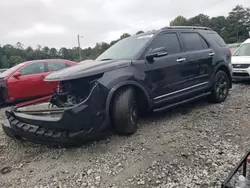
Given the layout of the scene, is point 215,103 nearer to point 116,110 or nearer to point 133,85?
point 133,85

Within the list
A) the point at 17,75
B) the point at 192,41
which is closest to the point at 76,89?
the point at 192,41

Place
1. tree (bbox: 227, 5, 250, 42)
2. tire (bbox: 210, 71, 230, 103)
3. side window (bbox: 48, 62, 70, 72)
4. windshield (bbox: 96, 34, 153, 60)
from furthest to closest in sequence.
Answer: tree (bbox: 227, 5, 250, 42) → side window (bbox: 48, 62, 70, 72) → tire (bbox: 210, 71, 230, 103) → windshield (bbox: 96, 34, 153, 60)

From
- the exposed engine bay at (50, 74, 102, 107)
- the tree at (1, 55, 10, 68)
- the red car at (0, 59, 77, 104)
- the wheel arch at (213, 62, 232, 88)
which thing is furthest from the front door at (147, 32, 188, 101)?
the tree at (1, 55, 10, 68)

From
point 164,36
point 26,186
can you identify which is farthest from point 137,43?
point 26,186

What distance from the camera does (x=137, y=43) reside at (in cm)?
432

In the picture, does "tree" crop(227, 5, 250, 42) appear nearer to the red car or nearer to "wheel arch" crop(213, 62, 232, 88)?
"wheel arch" crop(213, 62, 232, 88)

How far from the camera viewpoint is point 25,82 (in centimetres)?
705

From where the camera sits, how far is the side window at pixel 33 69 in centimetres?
723

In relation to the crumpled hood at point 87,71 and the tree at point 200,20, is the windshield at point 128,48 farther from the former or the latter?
the tree at point 200,20

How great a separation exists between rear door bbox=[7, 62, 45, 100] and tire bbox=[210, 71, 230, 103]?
496 cm

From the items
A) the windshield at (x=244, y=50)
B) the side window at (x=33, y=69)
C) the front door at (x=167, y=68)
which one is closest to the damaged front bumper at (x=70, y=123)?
the front door at (x=167, y=68)

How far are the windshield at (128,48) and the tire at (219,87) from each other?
193 cm

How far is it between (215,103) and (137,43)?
232 centimetres

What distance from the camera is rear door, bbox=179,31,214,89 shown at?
456cm
